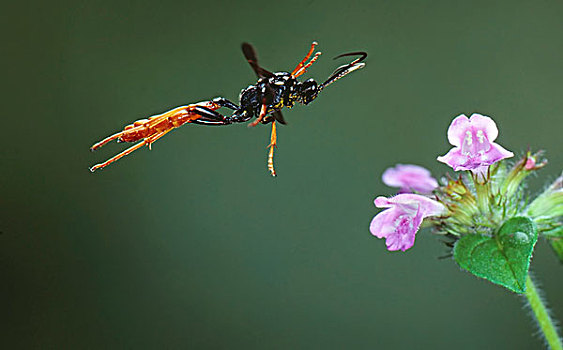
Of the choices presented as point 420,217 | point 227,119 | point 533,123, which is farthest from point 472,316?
point 227,119

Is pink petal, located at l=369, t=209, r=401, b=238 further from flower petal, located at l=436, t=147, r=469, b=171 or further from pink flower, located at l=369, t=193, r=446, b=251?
flower petal, located at l=436, t=147, r=469, b=171

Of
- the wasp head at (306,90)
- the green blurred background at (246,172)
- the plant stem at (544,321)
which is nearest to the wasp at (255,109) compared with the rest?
the wasp head at (306,90)

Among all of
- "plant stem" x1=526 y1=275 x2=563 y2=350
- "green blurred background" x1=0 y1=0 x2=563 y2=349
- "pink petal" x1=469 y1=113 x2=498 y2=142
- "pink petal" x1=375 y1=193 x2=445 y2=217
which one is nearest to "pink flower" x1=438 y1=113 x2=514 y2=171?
"pink petal" x1=469 y1=113 x2=498 y2=142

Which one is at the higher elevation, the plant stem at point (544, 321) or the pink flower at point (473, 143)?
the pink flower at point (473, 143)

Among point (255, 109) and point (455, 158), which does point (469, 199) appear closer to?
point (455, 158)

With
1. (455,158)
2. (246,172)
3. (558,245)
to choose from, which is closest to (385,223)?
(455,158)

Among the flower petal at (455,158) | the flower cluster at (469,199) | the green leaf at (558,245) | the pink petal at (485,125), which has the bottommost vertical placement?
the green leaf at (558,245)

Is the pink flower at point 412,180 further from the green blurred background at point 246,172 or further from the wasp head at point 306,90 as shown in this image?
the green blurred background at point 246,172
